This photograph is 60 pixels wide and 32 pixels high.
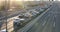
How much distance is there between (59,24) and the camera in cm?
305

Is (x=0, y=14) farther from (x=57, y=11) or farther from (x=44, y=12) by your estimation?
(x=57, y=11)

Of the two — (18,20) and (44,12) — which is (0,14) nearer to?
(18,20)

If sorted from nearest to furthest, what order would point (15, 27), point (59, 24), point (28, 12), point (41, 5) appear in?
point (15, 27) < point (28, 12) < point (41, 5) < point (59, 24)

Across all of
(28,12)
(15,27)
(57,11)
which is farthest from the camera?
(57,11)

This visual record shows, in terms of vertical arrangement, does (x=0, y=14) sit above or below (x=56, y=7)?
above

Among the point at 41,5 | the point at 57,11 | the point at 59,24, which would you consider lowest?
the point at 59,24

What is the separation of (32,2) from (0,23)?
3.15ft

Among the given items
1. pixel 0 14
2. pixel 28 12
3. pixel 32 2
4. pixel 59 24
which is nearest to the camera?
pixel 0 14

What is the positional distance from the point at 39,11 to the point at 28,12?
0.37 meters

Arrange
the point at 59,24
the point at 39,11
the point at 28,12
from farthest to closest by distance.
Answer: the point at 59,24
the point at 39,11
the point at 28,12

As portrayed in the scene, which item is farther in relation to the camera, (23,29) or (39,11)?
(39,11)

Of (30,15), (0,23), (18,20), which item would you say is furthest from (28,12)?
(0,23)

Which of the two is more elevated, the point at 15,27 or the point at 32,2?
the point at 32,2

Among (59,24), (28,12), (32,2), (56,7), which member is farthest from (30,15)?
(56,7)
